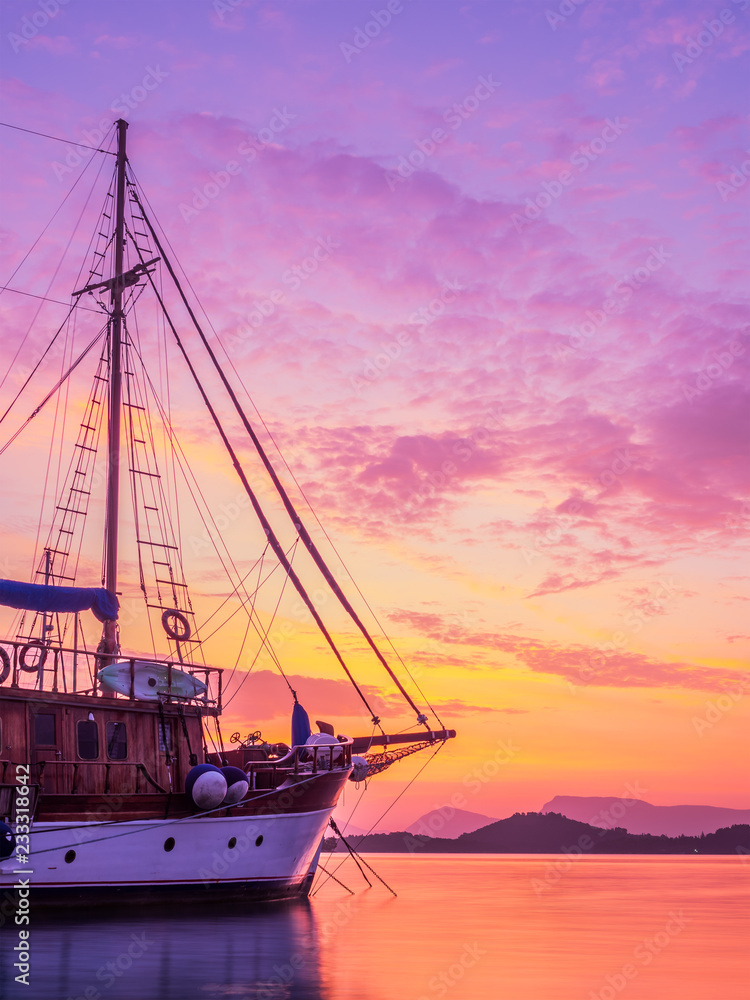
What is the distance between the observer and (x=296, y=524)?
37625 millimetres

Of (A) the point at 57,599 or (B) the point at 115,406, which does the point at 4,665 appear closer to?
(A) the point at 57,599

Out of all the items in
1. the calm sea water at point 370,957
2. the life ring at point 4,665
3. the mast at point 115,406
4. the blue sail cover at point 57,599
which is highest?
the mast at point 115,406

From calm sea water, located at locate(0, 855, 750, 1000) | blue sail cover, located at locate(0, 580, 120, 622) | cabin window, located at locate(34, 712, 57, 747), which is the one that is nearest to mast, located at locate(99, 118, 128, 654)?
blue sail cover, located at locate(0, 580, 120, 622)

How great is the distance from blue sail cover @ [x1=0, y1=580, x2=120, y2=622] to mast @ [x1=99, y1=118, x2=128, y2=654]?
1505 mm

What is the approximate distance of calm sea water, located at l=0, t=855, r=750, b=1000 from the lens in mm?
19594

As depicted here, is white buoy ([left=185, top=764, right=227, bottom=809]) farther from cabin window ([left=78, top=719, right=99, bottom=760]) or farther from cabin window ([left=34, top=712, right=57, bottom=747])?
cabin window ([left=34, top=712, right=57, bottom=747])

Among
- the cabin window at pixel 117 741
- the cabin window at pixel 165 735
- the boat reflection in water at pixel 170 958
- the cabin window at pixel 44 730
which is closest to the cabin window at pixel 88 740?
the cabin window at pixel 117 741

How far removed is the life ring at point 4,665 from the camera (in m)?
29.5

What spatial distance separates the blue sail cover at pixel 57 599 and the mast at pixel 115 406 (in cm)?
150

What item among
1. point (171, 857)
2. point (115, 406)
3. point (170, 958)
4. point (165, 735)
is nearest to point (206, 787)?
point (171, 857)

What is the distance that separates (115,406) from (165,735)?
1282 cm

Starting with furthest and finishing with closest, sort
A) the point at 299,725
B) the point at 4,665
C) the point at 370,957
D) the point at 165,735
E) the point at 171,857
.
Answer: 1. the point at 299,725
2. the point at 165,735
3. the point at 171,857
4. the point at 4,665
5. the point at 370,957

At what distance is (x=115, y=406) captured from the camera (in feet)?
127

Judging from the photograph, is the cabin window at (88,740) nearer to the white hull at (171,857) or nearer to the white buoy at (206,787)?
the white hull at (171,857)
